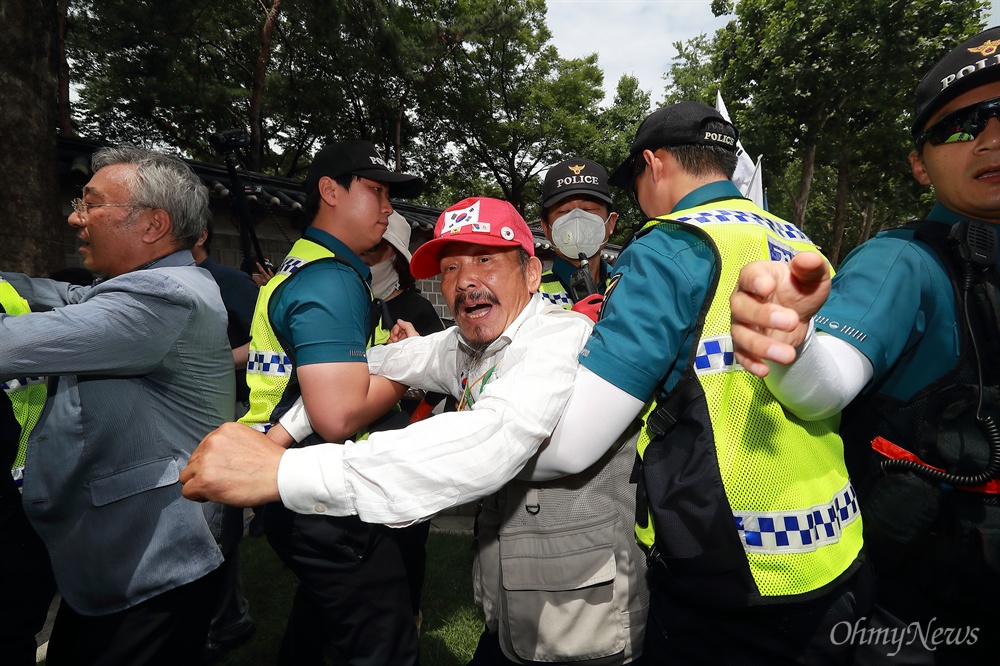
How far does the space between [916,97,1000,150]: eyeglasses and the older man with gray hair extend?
2303mm

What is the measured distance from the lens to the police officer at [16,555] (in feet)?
6.31

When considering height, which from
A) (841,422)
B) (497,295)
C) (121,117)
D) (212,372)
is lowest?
(212,372)

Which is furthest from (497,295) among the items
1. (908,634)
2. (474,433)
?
(908,634)

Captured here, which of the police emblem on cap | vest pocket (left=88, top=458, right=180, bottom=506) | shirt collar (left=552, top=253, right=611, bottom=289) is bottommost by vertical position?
vest pocket (left=88, top=458, right=180, bottom=506)

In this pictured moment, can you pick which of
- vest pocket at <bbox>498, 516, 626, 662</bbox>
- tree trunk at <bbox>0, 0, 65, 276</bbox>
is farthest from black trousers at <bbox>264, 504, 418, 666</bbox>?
tree trunk at <bbox>0, 0, 65, 276</bbox>

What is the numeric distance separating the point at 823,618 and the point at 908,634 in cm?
34

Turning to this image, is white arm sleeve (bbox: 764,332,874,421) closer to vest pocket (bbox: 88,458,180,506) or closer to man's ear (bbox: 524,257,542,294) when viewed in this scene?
man's ear (bbox: 524,257,542,294)

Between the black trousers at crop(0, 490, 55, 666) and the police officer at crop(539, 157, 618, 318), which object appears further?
the police officer at crop(539, 157, 618, 318)

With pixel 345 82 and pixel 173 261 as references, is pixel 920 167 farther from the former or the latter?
pixel 345 82

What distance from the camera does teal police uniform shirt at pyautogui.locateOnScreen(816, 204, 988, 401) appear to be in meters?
1.25

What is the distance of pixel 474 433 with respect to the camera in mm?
1103

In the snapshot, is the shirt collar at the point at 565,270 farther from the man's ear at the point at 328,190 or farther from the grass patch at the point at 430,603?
the grass patch at the point at 430,603

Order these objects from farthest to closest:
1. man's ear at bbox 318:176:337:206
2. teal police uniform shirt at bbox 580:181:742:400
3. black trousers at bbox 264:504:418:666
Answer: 1. man's ear at bbox 318:176:337:206
2. black trousers at bbox 264:504:418:666
3. teal police uniform shirt at bbox 580:181:742:400

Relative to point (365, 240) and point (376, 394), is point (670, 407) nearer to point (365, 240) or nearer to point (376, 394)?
point (376, 394)
